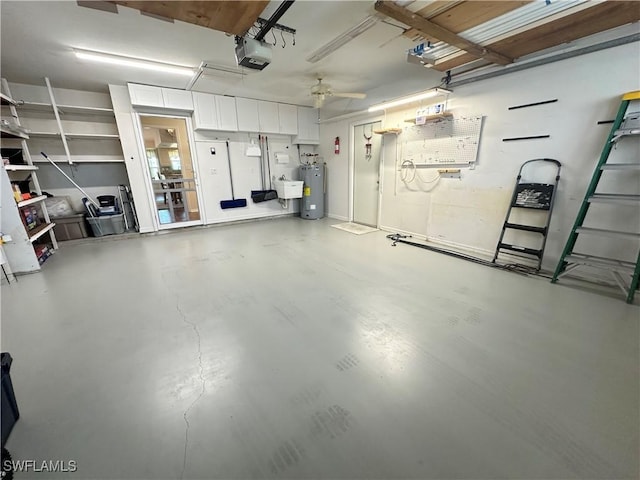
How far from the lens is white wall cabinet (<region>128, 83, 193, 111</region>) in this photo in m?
4.28

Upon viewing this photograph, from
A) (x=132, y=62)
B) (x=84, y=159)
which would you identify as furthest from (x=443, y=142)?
(x=84, y=159)

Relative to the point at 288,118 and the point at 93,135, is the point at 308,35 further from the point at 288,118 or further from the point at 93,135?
the point at 93,135

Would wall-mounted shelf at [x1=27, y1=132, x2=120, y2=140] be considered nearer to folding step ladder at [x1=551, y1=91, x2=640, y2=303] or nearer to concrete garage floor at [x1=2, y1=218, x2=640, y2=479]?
concrete garage floor at [x1=2, y1=218, x2=640, y2=479]

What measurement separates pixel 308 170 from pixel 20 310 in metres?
5.03

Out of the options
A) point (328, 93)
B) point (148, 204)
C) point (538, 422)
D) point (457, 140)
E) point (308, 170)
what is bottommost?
point (538, 422)

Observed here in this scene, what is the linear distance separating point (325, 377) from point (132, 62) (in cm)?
454

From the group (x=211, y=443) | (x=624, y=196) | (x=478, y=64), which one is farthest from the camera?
(x=478, y=64)

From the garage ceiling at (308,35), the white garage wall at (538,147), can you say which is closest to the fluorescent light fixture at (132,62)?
the garage ceiling at (308,35)

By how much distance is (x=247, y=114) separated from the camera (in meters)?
5.32

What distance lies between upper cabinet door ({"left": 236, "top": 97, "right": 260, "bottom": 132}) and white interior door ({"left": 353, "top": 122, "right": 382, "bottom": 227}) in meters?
2.17

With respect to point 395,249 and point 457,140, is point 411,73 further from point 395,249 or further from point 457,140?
point 395,249

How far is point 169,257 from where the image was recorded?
372cm

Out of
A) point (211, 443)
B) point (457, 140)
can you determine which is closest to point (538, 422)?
point (211, 443)

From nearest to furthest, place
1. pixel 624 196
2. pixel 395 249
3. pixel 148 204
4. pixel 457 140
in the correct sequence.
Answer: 1. pixel 624 196
2. pixel 457 140
3. pixel 395 249
4. pixel 148 204
